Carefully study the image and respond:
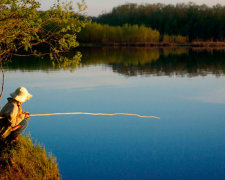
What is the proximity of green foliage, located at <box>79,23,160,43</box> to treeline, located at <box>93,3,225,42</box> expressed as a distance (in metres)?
12.4

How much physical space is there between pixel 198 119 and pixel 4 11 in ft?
26.4

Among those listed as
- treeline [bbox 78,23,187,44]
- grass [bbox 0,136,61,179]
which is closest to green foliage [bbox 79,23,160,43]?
treeline [bbox 78,23,187,44]

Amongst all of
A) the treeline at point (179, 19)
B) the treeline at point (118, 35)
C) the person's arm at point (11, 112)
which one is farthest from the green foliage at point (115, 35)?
the person's arm at point (11, 112)

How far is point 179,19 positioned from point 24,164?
100254 mm

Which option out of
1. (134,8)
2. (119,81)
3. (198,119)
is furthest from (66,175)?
(134,8)

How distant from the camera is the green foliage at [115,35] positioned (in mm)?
73750

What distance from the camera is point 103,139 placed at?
9531 millimetres

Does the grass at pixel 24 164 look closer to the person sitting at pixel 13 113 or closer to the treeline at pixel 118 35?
the person sitting at pixel 13 113

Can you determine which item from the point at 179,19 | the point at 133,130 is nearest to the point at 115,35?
the point at 179,19

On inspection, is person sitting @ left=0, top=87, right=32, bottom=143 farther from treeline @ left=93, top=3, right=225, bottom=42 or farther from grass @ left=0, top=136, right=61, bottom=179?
treeline @ left=93, top=3, right=225, bottom=42

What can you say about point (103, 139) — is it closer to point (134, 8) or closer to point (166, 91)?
point (166, 91)

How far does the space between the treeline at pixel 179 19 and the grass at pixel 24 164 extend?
266 feet

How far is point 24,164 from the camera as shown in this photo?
20.3 feet

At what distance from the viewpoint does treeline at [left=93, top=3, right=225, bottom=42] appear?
305 feet
